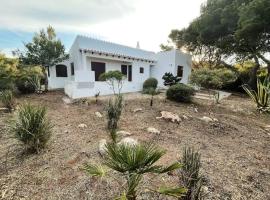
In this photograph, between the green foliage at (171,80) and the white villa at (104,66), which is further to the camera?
the green foliage at (171,80)

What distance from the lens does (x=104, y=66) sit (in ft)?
42.4

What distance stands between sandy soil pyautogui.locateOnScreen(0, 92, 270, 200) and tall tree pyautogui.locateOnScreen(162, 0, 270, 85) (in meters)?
7.47

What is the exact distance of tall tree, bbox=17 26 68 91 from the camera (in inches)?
437

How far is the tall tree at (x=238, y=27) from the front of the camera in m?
10.3

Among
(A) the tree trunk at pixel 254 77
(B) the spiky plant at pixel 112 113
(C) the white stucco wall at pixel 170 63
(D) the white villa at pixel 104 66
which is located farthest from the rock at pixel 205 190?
(A) the tree trunk at pixel 254 77

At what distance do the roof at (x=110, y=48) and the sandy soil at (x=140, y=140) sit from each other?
7073 mm

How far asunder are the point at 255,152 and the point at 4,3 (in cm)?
973

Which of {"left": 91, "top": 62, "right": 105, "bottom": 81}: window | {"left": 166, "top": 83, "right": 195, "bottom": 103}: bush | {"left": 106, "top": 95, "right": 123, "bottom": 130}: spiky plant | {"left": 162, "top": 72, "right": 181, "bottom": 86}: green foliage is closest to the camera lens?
{"left": 106, "top": 95, "right": 123, "bottom": 130}: spiky plant

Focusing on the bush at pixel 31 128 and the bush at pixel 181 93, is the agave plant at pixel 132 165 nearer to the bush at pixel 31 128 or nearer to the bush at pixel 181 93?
the bush at pixel 31 128

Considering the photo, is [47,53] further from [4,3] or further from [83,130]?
[83,130]

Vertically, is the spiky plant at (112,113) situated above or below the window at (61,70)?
below

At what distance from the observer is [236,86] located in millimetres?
18266

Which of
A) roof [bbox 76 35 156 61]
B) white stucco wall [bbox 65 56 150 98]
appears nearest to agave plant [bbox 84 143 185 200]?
white stucco wall [bbox 65 56 150 98]

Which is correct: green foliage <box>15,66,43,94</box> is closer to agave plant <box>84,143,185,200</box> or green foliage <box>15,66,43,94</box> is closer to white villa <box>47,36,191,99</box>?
white villa <box>47,36,191,99</box>
